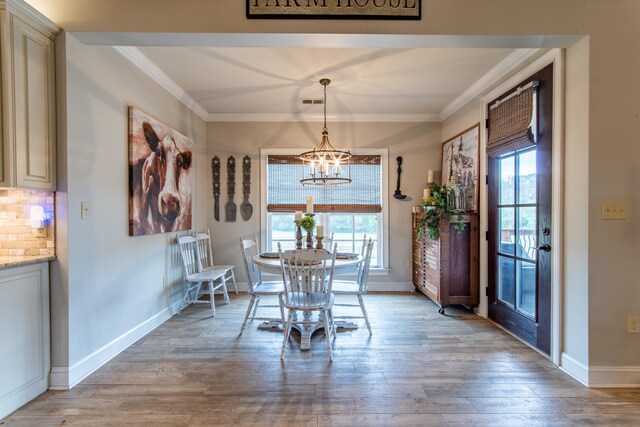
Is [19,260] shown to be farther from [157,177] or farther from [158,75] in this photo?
[158,75]

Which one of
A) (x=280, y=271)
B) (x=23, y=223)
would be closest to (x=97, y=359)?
(x=23, y=223)

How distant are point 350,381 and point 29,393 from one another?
2.07 m

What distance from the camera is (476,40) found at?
2.13m

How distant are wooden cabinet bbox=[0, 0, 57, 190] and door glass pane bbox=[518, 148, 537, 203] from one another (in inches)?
146

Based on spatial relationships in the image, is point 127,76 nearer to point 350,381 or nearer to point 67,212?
point 67,212

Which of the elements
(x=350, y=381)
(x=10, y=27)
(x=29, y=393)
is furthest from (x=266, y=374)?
Result: (x=10, y=27)

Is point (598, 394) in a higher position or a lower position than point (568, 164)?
lower

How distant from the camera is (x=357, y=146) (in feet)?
15.1

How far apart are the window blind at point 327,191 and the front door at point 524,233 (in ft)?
→ 5.37

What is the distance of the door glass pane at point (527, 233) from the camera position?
2.72m

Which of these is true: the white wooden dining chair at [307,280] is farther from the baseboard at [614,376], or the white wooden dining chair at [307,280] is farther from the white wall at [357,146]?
the white wall at [357,146]

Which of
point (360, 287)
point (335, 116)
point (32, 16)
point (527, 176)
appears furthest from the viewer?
point (335, 116)

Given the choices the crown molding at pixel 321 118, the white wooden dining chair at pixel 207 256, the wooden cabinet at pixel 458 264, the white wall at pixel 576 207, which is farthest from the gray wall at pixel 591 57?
the crown molding at pixel 321 118

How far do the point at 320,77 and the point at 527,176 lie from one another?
7.25 feet
